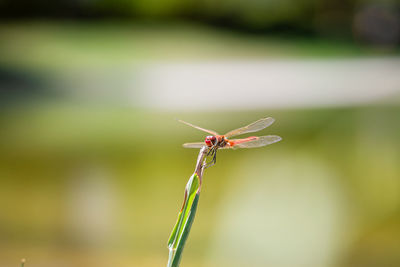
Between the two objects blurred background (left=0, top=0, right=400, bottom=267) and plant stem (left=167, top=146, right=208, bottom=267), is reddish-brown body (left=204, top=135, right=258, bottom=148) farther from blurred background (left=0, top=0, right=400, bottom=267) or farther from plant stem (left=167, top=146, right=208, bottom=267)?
blurred background (left=0, top=0, right=400, bottom=267)

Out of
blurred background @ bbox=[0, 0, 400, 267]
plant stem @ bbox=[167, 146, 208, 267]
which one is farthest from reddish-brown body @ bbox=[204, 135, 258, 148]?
blurred background @ bbox=[0, 0, 400, 267]

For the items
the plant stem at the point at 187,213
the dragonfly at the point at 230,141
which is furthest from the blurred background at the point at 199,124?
the plant stem at the point at 187,213

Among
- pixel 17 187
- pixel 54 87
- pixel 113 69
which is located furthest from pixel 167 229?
pixel 113 69

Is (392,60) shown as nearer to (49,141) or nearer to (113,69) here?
(113,69)

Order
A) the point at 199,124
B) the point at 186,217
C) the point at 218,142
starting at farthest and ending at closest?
the point at 199,124
the point at 218,142
the point at 186,217

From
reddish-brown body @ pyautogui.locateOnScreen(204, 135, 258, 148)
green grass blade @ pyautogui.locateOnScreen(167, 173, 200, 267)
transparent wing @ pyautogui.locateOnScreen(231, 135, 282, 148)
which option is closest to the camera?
green grass blade @ pyautogui.locateOnScreen(167, 173, 200, 267)

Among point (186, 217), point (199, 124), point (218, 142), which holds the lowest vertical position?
point (186, 217)

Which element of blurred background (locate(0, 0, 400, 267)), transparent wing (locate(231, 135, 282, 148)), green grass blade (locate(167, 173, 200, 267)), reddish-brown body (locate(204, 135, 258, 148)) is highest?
blurred background (locate(0, 0, 400, 267))

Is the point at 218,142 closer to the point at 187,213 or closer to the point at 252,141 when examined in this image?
the point at 252,141

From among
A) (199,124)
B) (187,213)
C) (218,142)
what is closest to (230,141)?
(218,142)
